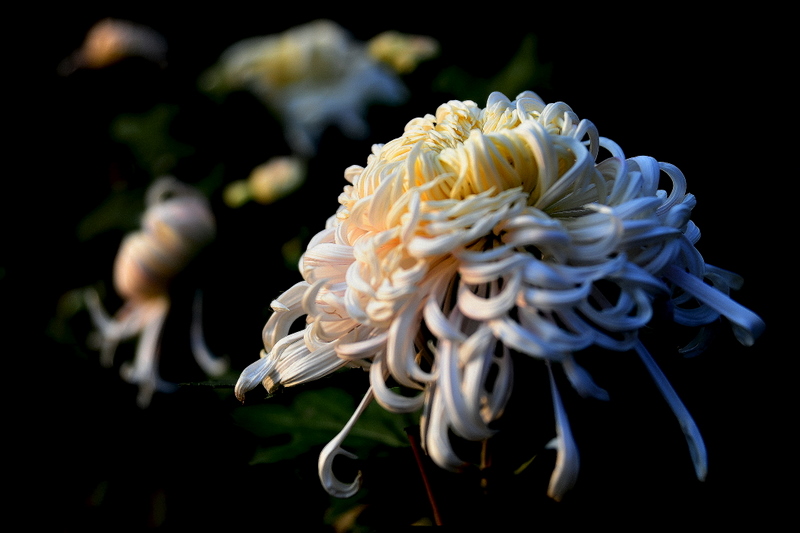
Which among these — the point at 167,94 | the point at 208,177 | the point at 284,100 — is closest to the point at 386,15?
the point at 284,100

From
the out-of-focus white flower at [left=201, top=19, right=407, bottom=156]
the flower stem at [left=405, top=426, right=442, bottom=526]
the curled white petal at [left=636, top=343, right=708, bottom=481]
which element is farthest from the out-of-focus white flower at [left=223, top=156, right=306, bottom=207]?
the curled white petal at [left=636, top=343, right=708, bottom=481]

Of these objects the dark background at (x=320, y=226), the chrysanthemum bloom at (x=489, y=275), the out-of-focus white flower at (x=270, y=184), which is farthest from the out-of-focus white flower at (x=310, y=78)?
the chrysanthemum bloom at (x=489, y=275)

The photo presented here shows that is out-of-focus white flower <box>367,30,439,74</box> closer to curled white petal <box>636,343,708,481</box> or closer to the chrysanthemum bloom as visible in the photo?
the chrysanthemum bloom

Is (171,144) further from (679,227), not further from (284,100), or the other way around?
(679,227)

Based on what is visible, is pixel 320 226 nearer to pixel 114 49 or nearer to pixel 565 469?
pixel 565 469

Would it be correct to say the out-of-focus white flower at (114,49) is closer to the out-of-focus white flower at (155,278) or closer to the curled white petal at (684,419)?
the out-of-focus white flower at (155,278)

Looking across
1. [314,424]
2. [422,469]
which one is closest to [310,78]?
[314,424]
